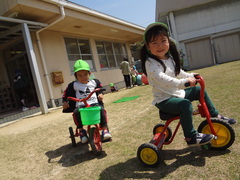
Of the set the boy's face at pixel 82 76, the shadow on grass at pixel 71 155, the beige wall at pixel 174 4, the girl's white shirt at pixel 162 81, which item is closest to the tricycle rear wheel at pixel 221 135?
the girl's white shirt at pixel 162 81

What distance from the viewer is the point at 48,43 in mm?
8656

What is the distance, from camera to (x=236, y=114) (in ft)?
9.95

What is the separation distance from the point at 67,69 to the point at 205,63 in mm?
13225

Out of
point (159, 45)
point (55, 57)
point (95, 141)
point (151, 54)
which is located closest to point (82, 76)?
point (95, 141)

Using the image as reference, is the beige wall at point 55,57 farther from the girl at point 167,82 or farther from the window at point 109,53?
the girl at point 167,82

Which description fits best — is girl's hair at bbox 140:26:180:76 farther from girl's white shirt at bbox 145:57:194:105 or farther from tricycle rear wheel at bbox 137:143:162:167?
tricycle rear wheel at bbox 137:143:162:167

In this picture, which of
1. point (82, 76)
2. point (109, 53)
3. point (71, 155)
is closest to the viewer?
point (71, 155)

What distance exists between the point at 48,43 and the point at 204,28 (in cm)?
1398

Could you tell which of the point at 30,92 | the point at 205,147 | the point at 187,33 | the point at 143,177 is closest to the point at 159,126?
the point at 205,147

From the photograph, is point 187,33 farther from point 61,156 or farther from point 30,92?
point 61,156

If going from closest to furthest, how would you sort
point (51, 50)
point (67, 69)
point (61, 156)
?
point (61, 156) < point (51, 50) < point (67, 69)

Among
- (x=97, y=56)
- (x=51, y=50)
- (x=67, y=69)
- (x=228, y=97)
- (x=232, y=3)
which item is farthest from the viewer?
(x=232, y=3)

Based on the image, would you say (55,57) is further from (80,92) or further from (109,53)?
(80,92)

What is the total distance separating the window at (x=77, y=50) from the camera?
977 centimetres
